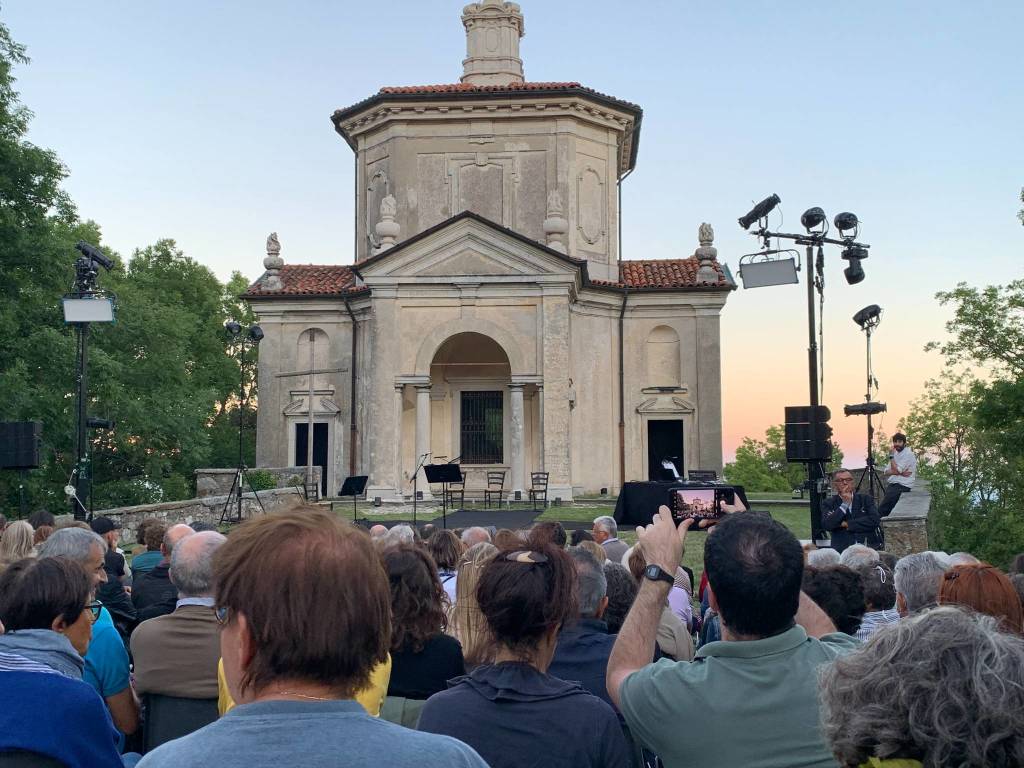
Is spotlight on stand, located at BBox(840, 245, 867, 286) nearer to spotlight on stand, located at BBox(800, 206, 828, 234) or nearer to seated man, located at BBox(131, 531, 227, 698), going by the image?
spotlight on stand, located at BBox(800, 206, 828, 234)

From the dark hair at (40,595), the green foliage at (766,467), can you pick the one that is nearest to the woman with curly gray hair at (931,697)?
the dark hair at (40,595)

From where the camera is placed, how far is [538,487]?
1068 inches

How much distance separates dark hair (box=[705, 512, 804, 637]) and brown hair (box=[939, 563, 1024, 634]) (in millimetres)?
1034

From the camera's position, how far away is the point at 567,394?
27.2 meters

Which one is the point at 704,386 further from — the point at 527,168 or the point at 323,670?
the point at 323,670

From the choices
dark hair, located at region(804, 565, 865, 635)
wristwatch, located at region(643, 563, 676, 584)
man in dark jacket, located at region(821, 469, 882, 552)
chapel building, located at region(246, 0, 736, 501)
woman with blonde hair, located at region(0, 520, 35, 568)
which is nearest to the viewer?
wristwatch, located at region(643, 563, 676, 584)

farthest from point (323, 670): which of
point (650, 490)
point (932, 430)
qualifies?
point (932, 430)

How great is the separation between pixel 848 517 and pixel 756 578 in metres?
9.32

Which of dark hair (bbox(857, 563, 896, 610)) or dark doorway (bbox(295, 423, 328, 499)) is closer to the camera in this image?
dark hair (bbox(857, 563, 896, 610))

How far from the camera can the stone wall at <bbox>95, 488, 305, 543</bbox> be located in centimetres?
2177

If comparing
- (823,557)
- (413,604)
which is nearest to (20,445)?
(413,604)

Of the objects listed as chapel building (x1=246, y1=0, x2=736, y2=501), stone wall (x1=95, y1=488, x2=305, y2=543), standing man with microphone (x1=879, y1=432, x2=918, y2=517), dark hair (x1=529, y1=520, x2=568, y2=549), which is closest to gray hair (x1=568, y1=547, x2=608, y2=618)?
dark hair (x1=529, y1=520, x2=568, y2=549)

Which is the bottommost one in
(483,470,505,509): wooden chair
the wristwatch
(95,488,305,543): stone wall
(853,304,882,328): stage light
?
(95,488,305,543): stone wall

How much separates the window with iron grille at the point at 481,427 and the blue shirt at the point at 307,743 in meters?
28.4
